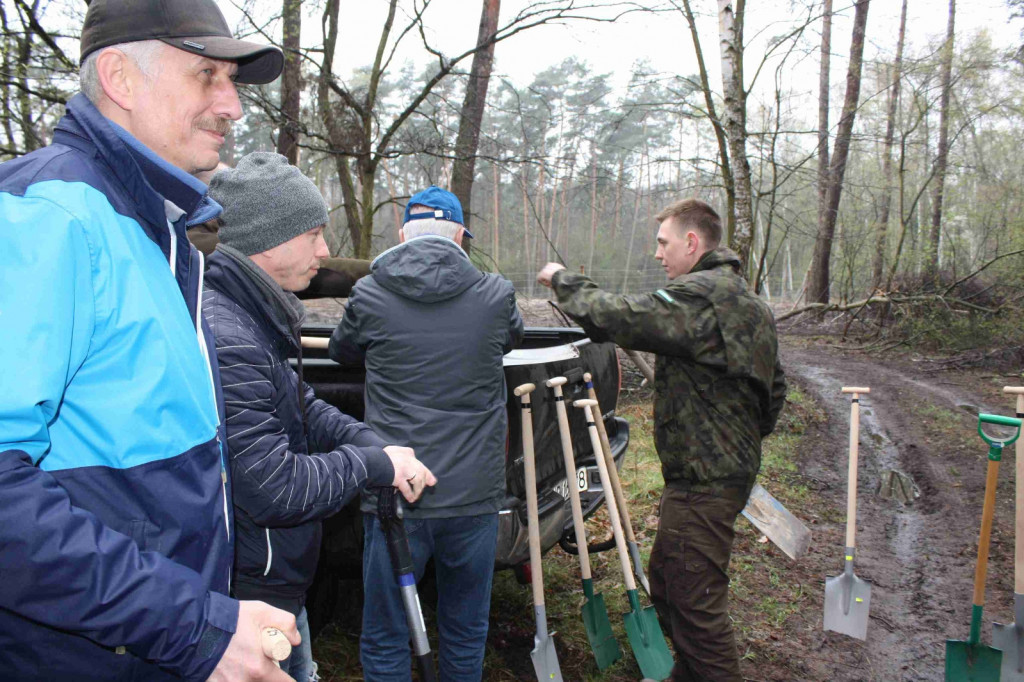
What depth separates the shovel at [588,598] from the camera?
3.21 metres

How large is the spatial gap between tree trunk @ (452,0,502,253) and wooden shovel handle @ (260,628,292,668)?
6.58m

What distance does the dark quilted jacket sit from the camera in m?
1.72

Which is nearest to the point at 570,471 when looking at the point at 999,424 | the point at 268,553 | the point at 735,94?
the point at 268,553

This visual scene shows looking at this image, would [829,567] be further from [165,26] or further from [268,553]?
[165,26]

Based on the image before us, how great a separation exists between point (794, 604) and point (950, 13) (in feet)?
72.3

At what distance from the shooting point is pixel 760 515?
3943 mm

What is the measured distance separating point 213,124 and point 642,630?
2.87 metres

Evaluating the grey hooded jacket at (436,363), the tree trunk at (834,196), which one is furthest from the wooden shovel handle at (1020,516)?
the tree trunk at (834,196)

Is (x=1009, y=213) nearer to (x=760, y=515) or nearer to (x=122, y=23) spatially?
(x=760, y=515)

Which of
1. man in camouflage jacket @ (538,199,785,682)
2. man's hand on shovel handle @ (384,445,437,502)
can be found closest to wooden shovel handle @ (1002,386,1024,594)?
man in camouflage jacket @ (538,199,785,682)

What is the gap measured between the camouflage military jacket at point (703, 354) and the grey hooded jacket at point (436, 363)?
562 millimetres

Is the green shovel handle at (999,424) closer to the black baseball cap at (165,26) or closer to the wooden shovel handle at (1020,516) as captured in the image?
the wooden shovel handle at (1020,516)

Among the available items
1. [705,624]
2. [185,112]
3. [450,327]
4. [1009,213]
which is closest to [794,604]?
[705,624]

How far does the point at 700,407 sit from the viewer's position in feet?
9.77
